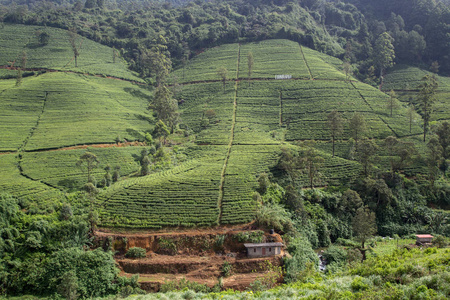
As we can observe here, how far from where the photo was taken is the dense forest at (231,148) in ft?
113

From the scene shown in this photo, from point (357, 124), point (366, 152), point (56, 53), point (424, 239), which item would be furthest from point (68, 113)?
point (424, 239)

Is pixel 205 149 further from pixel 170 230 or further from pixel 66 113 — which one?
pixel 66 113

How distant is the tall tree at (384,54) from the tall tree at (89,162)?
8576cm

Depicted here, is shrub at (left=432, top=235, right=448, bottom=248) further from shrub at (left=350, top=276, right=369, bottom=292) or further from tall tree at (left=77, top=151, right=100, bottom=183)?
tall tree at (left=77, top=151, right=100, bottom=183)

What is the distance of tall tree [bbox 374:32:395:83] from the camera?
336ft

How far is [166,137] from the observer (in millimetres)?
69875

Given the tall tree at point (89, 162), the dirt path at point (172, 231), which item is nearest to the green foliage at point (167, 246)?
the dirt path at point (172, 231)

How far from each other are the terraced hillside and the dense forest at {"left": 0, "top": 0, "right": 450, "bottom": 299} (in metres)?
0.38

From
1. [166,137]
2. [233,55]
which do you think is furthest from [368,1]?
[166,137]

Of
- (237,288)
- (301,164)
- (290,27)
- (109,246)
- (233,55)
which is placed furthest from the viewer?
(290,27)

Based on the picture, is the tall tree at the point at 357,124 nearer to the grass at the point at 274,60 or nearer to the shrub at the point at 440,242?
the shrub at the point at 440,242

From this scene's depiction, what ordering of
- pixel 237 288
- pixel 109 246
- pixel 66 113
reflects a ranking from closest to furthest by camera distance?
pixel 237 288, pixel 109 246, pixel 66 113

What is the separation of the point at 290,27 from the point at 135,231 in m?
105

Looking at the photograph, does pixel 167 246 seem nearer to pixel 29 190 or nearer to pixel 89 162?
pixel 89 162
